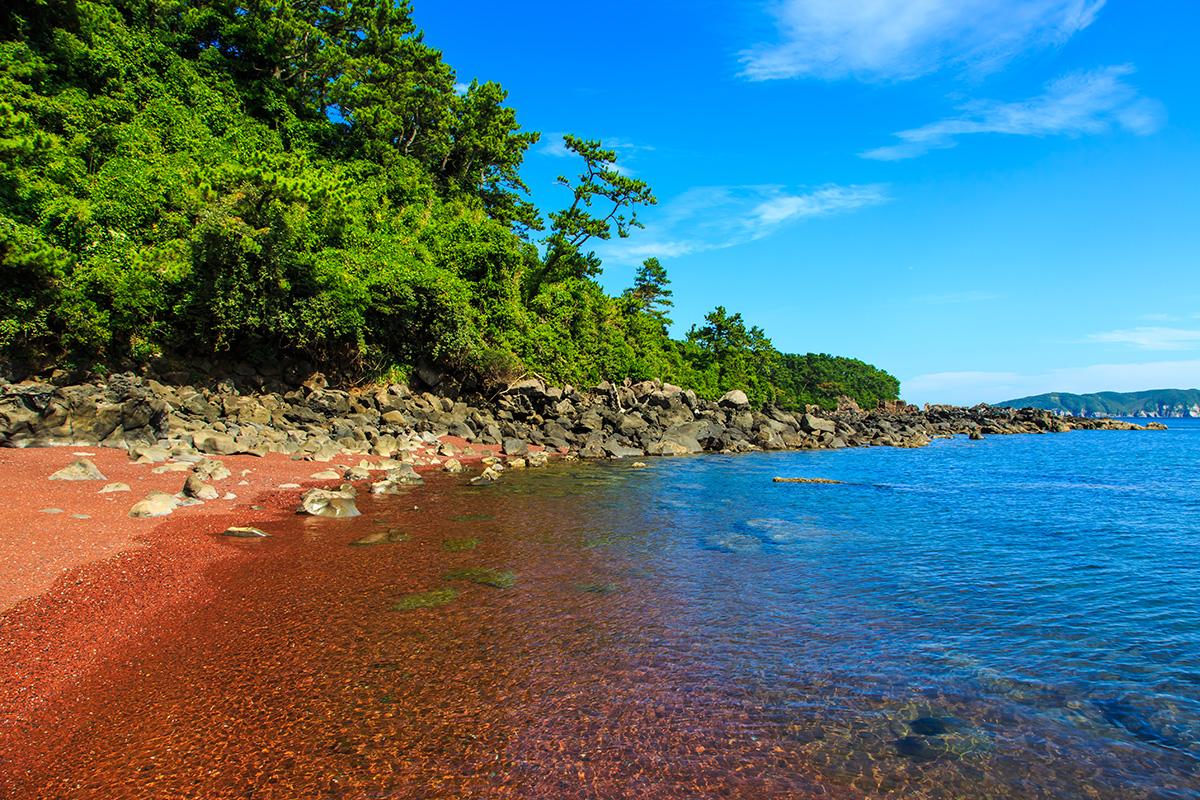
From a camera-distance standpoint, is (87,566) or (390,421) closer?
(87,566)

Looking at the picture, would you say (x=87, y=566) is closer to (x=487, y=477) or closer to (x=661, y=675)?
(x=661, y=675)

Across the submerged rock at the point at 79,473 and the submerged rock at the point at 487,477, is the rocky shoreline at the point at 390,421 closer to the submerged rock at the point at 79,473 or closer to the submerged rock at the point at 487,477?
the submerged rock at the point at 79,473

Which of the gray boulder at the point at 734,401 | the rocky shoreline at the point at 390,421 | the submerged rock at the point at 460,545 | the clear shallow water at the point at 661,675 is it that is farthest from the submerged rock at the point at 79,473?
the gray boulder at the point at 734,401

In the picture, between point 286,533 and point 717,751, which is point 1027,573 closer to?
point 717,751

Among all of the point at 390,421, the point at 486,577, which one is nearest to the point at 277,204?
the point at 390,421

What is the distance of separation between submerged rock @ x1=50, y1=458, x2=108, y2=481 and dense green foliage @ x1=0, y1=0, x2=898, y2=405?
14.0 meters

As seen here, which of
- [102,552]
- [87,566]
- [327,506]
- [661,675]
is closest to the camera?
[661,675]

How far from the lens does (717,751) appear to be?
504 cm

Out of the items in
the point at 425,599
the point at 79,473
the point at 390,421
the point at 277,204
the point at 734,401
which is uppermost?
the point at 277,204

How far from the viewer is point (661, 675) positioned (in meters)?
6.45

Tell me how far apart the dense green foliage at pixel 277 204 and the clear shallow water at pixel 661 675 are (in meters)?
18.8

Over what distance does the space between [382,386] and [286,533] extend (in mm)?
21056

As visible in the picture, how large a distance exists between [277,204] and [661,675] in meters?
27.1

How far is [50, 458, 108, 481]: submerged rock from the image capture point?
1260 cm
